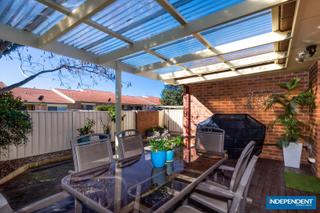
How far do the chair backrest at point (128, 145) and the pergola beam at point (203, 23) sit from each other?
1.62 m

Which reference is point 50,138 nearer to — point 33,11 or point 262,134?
point 33,11

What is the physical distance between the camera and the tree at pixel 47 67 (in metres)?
4.62

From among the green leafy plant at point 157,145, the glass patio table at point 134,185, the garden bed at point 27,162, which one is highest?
the green leafy plant at point 157,145

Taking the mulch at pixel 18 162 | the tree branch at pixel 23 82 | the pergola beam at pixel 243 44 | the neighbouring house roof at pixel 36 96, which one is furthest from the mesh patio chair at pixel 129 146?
the neighbouring house roof at pixel 36 96

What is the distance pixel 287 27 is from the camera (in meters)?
2.86

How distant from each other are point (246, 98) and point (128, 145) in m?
4.57

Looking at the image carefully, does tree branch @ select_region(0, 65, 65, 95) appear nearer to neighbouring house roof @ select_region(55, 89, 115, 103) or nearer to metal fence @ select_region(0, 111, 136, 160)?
metal fence @ select_region(0, 111, 136, 160)

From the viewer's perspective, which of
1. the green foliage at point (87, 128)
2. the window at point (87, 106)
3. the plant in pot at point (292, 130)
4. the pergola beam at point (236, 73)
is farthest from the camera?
the window at point (87, 106)

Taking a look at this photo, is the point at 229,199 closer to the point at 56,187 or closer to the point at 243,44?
the point at 243,44

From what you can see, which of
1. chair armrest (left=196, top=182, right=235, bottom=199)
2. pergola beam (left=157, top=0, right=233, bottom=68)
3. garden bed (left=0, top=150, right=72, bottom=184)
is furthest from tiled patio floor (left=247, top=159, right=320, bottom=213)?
garden bed (left=0, top=150, right=72, bottom=184)

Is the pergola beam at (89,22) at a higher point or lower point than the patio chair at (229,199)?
higher

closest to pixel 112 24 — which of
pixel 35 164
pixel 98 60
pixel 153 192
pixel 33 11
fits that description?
pixel 33 11

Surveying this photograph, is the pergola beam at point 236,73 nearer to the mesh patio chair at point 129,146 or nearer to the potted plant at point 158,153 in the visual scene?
the mesh patio chair at point 129,146

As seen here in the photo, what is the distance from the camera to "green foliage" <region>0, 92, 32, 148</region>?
12.7 ft
